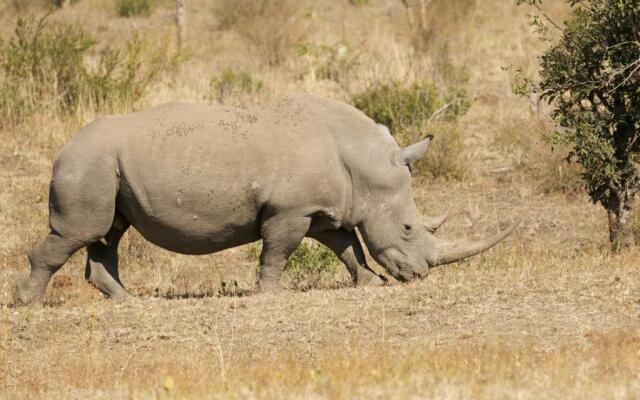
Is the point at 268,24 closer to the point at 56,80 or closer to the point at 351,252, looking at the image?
the point at 56,80

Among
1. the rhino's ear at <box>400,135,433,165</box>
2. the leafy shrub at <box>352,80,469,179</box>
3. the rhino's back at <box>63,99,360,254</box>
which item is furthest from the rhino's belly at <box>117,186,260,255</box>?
the leafy shrub at <box>352,80,469,179</box>

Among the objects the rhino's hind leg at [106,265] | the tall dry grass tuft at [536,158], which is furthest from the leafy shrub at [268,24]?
the rhino's hind leg at [106,265]

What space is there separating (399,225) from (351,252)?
1.62 feet

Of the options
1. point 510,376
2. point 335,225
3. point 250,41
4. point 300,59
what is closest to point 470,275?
point 335,225

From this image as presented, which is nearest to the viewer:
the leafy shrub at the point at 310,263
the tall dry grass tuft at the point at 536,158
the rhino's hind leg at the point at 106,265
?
the rhino's hind leg at the point at 106,265

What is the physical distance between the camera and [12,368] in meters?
8.01

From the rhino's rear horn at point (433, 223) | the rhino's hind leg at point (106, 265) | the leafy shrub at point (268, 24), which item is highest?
the rhino's rear horn at point (433, 223)

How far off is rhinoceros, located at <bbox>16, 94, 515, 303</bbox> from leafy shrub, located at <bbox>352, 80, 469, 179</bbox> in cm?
532

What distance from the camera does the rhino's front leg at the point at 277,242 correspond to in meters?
9.83

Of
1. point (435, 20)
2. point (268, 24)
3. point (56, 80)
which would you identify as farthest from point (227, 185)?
point (268, 24)

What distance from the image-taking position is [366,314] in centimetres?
880

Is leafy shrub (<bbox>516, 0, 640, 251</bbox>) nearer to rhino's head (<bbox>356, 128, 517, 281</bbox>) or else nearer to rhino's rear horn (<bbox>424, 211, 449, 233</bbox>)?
rhino's rear horn (<bbox>424, 211, 449, 233</bbox>)

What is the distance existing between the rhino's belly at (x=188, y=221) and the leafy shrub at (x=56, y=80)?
685 cm

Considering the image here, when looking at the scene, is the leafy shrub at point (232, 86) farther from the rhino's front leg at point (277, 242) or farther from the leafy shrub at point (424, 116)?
A: the rhino's front leg at point (277, 242)
